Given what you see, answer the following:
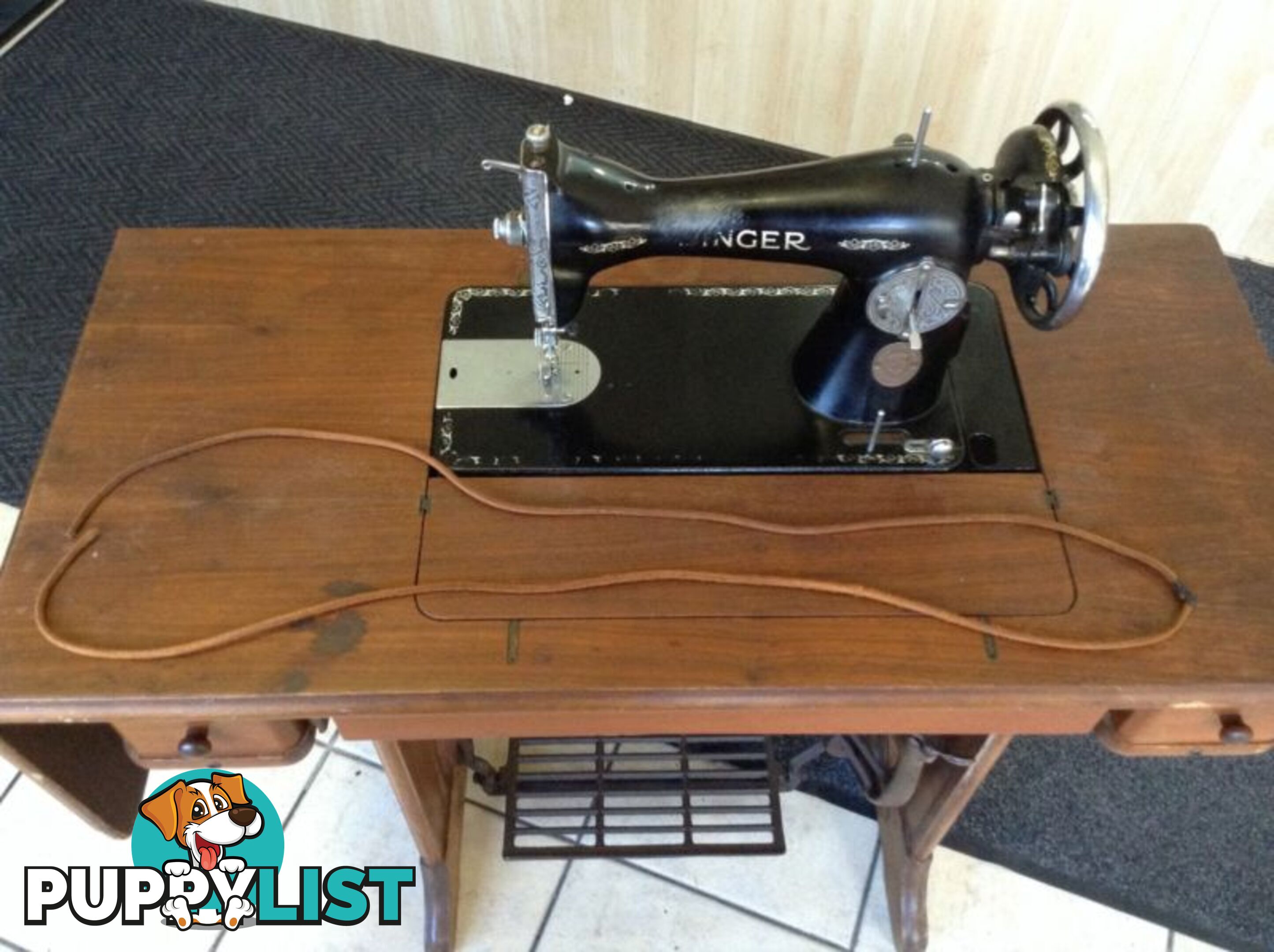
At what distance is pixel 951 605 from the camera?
91cm

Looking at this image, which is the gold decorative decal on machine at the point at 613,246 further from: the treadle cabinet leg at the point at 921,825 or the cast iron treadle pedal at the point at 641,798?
the cast iron treadle pedal at the point at 641,798

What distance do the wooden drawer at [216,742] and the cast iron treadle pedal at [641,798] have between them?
581 mm

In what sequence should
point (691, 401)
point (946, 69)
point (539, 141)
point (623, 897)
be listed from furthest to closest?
point (946, 69)
point (623, 897)
point (691, 401)
point (539, 141)

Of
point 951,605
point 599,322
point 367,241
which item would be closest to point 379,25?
point 367,241

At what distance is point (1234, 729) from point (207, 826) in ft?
4.35

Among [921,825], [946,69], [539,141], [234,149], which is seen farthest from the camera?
[234,149]

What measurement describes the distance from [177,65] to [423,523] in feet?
7.10

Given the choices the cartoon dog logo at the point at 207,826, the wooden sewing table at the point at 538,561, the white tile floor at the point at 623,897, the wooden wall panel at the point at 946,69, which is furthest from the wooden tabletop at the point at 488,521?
the wooden wall panel at the point at 946,69

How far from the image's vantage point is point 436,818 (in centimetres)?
133

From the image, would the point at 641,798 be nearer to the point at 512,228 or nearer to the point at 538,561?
the point at 538,561

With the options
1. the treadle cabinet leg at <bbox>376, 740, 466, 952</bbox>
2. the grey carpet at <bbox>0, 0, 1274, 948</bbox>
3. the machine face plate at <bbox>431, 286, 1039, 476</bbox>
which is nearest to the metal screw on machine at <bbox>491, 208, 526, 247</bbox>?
the machine face plate at <bbox>431, 286, 1039, 476</bbox>

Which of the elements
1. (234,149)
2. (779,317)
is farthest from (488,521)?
(234,149)

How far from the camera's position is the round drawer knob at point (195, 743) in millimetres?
908

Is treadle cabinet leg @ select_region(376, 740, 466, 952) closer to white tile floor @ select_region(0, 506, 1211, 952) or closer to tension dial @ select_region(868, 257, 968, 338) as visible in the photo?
white tile floor @ select_region(0, 506, 1211, 952)
